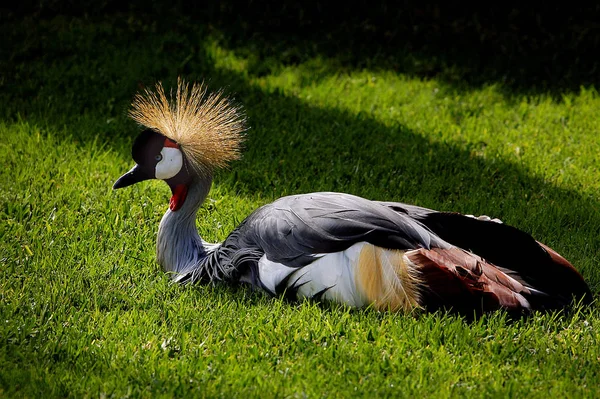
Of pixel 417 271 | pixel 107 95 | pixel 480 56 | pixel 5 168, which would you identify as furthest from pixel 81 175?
pixel 480 56

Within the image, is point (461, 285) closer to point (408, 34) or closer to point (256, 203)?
point (256, 203)

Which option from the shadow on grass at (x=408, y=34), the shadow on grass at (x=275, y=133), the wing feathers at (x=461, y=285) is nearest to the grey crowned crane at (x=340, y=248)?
the wing feathers at (x=461, y=285)

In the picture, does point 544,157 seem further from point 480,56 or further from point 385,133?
point 480,56

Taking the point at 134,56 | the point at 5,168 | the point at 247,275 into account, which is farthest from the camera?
the point at 134,56

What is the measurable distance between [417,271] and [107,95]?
3379mm

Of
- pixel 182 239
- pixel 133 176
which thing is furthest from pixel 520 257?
pixel 133 176

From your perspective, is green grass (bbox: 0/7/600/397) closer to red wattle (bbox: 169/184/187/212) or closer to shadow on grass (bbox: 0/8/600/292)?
shadow on grass (bbox: 0/8/600/292)

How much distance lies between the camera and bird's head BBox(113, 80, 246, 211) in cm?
394

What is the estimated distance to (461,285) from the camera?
3.41 meters

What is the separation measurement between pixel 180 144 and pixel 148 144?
0.15m

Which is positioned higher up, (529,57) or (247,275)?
(529,57)

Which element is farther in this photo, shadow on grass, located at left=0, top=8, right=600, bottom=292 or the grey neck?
shadow on grass, located at left=0, top=8, right=600, bottom=292

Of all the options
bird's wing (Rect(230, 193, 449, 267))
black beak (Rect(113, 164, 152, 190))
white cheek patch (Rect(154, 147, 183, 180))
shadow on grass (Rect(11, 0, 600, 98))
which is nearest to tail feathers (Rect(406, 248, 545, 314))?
bird's wing (Rect(230, 193, 449, 267))

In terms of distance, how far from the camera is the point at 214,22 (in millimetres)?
7312
